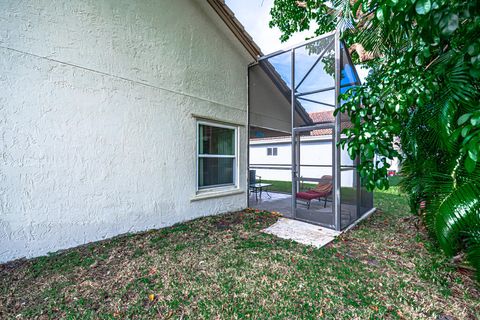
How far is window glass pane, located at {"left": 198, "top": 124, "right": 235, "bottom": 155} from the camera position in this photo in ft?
16.9

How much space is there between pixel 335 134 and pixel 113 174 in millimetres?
4197

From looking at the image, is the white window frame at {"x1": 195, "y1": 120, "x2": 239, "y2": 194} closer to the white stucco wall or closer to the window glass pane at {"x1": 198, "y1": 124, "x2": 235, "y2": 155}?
the window glass pane at {"x1": 198, "y1": 124, "x2": 235, "y2": 155}

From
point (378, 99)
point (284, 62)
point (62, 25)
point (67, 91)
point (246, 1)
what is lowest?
point (378, 99)

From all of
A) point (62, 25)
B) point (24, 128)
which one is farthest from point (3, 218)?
point (62, 25)

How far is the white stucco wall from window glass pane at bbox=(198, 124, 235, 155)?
355 millimetres

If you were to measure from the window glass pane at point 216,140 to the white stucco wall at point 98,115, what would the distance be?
0.36 meters

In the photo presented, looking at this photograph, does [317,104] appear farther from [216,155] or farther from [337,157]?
[216,155]

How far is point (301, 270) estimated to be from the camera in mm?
2861

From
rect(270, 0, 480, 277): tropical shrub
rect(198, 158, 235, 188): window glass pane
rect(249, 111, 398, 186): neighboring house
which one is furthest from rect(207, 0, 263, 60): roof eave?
rect(249, 111, 398, 186): neighboring house

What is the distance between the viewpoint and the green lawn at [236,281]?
2125 millimetres

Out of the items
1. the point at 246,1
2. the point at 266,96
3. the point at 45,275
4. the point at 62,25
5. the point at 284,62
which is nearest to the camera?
the point at 45,275

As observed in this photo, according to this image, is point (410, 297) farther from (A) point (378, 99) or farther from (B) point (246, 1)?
(B) point (246, 1)

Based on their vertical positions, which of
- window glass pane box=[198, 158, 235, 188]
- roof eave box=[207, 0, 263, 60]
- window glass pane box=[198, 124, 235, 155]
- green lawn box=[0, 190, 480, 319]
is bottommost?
green lawn box=[0, 190, 480, 319]

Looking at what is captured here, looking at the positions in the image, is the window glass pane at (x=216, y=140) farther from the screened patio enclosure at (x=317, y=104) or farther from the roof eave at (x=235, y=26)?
the roof eave at (x=235, y=26)
